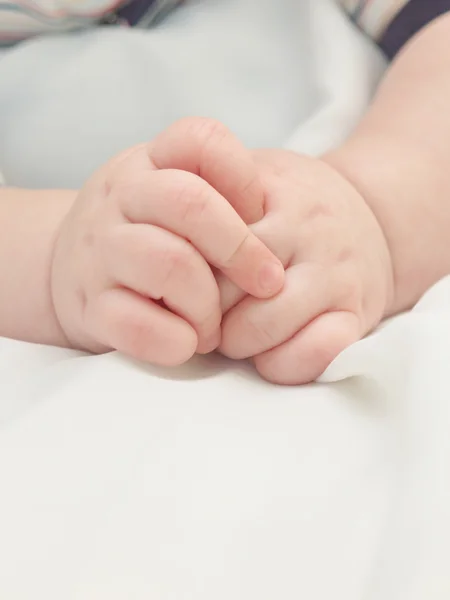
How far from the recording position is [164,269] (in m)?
0.33

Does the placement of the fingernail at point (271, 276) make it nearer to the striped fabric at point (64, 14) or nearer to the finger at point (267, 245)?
the finger at point (267, 245)

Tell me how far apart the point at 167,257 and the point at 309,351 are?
0.28 ft

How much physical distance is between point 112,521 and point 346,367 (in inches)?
5.2

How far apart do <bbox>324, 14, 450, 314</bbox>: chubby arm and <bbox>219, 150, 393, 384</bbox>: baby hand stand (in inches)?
2.1

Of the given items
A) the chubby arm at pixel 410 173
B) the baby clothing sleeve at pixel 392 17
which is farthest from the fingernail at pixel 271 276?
the baby clothing sleeve at pixel 392 17

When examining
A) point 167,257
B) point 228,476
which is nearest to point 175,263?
point 167,257

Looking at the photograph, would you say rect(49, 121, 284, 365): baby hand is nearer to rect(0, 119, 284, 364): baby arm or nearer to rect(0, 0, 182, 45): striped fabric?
rect(0, 119, 284, 364): baby arm

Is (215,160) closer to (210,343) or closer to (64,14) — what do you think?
(210,343)

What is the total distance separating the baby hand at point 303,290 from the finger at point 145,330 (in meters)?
0.04

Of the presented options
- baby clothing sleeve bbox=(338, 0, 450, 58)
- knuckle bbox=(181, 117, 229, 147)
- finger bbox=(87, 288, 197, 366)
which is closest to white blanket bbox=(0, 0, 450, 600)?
finger bbox=(87, 288, 197, 366)

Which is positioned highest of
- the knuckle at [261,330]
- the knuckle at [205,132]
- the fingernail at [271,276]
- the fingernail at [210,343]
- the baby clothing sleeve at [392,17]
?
the baby clothing sleeve at [392,17]

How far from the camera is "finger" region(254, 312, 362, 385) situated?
1.13 ft

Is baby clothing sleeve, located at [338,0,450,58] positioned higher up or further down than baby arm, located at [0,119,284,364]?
higher up

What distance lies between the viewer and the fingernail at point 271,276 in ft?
1.11
